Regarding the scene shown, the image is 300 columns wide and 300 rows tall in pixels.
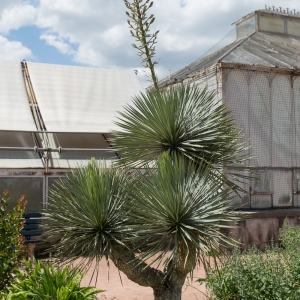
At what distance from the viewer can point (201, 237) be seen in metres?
4.39

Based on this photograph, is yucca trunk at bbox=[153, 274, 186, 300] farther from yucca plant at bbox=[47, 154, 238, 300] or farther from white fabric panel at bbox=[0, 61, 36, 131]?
white fabric panel at bbox=[0, 61, 36, 131]

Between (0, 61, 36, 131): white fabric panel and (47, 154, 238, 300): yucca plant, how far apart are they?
590 centimetres

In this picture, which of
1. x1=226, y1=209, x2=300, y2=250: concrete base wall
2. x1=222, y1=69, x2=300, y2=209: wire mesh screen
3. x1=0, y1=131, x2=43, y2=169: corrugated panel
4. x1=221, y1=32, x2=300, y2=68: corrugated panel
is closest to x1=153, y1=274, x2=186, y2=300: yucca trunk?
x1=226, y1=209, x2=300, y2=250: concrete base wall

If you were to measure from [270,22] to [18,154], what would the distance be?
32.9ft

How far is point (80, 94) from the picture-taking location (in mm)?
12273

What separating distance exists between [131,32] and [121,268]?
2.34m

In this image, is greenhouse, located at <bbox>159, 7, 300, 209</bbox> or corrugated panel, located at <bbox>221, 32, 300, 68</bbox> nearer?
greenhouse, located at <bbox>159, 7, 300, 209</bbox>

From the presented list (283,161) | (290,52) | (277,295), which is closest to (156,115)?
(277,295)

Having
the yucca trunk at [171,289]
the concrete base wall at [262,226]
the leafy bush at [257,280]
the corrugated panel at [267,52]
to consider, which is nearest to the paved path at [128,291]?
the leafy bush at [257,280]

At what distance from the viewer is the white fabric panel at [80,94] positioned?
11094 millimetres

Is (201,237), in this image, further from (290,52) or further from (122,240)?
(290,52)

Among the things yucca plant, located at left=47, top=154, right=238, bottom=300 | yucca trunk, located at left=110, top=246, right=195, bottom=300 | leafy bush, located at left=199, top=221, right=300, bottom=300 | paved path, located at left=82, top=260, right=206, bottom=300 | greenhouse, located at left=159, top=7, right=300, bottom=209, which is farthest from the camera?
greenhouse, located at left=159, top=7, right=300, bottom=209

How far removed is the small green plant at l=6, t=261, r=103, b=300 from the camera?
16.4ft

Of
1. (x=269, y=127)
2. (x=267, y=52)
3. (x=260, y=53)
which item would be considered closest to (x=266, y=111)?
(x=269, y=127)
